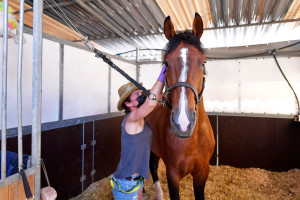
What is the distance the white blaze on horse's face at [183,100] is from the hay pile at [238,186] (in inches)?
71.6

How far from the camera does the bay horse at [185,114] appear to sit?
3.49 ft

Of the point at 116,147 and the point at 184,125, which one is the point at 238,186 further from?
the point at 184,125

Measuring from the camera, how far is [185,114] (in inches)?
40.4

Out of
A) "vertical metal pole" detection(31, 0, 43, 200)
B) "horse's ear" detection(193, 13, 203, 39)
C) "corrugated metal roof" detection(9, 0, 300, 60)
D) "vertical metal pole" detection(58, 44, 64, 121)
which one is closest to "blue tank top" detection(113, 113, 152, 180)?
"vertical metal pole" detection(31, 0, 43, 200)

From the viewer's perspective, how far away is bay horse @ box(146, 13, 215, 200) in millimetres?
1064

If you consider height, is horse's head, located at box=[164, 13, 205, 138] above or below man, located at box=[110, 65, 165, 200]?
above

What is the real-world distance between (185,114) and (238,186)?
232cm

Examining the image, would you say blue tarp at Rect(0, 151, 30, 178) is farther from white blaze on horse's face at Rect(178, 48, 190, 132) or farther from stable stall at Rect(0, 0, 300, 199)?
white blaze on horse's face at Rect(178, 48, 190, 132)

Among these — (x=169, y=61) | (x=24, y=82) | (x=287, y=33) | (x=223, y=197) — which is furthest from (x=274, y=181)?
(x=24, y=82)

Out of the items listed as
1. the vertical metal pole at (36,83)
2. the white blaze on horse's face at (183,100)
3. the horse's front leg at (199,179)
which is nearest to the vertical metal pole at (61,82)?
the vertical metal pole at (36,83)

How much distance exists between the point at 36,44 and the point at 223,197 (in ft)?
8.77

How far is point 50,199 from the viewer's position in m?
0.89

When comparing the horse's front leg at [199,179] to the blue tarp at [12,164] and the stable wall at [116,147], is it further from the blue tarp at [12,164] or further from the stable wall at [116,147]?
the stable wall at [116,147]

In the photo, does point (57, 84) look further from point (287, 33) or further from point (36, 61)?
point (287, 33)
